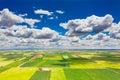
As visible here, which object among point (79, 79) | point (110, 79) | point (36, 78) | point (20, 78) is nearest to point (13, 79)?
point (20, 78)

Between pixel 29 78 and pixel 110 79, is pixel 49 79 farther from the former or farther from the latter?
pixel 110 79

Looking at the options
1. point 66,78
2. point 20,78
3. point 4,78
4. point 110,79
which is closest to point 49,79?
point 66,78

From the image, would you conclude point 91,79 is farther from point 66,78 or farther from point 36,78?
point 36,78

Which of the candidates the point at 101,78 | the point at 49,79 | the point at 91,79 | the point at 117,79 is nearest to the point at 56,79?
the point at 49,79

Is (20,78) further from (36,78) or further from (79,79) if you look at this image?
(79,79)

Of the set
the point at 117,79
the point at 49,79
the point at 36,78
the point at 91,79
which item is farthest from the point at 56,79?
the point at 117,79

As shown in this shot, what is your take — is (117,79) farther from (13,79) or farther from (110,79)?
(13,79)
